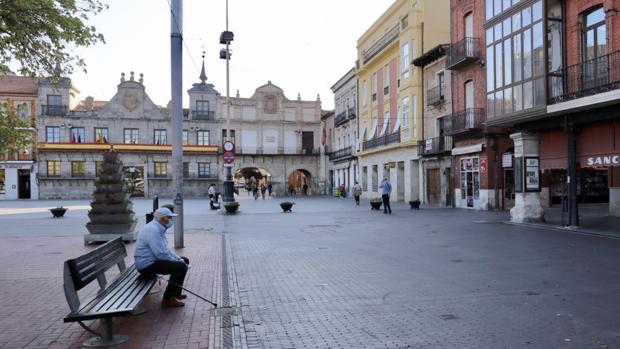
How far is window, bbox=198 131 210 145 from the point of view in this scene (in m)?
59.9

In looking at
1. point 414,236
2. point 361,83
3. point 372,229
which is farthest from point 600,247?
point 361,83

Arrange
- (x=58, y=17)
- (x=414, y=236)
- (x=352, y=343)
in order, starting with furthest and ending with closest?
(x=414, y=236) < (x=58, y=17) < (x=352, y=343)

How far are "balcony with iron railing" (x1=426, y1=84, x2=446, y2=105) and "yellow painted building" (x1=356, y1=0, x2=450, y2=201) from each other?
140 centimetres

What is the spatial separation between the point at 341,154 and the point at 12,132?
1717 inches

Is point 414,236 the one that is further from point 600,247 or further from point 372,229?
point 600,247

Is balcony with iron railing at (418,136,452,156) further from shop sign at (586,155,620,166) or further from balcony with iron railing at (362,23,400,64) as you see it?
shop sign at (586,155,620,166)

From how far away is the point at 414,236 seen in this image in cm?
1455

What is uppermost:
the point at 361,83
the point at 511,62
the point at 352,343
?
the point at 361,83

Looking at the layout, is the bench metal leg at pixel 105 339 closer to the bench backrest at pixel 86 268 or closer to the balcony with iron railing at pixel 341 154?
the bench backrest at pixel 86 268

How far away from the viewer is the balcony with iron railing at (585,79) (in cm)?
1445

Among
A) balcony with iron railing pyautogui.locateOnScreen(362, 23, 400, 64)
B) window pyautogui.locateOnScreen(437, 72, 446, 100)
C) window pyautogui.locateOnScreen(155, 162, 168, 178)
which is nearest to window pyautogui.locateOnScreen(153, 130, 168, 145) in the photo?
window pyautogui.locateOnScreen(155, 162, 168, 178)

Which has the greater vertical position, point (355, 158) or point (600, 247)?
point (355, 158)

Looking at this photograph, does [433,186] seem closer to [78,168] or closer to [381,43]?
[381,43]

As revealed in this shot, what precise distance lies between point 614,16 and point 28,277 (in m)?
16.9
